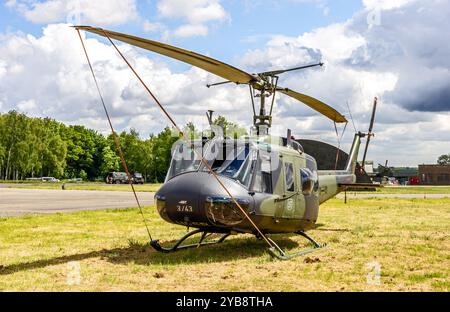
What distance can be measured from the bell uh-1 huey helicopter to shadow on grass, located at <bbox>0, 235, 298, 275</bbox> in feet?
1.12

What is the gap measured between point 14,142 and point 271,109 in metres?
84.0

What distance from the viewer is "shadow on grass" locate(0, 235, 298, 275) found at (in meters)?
9.55

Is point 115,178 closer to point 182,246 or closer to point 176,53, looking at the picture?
point 182,246

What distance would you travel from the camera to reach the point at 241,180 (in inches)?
383

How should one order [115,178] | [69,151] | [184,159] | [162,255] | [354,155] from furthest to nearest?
1. [69,151]
2. [115,178]
3. [354,155]
4. [162,255]
5. [184,159]

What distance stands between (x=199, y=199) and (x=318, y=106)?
4.85 m

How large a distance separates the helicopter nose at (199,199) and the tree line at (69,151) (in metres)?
68.0

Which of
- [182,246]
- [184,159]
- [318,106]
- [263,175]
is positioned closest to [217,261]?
[182,246]

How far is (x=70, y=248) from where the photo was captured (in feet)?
37.9

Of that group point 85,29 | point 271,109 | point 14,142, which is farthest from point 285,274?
point 14,142

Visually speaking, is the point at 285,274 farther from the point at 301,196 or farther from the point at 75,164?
the point at 75,164

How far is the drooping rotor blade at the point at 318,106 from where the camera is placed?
11889mm

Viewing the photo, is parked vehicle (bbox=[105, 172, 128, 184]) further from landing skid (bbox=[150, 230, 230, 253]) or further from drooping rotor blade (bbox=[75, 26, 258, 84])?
drooping rotor blade (bbox=[75, 26, 258, 84])

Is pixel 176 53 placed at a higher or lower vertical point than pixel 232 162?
higher
